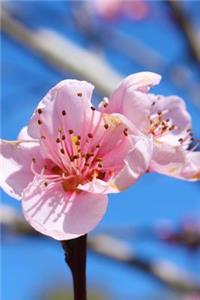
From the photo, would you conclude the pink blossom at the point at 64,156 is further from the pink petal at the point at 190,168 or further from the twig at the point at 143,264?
the twig at the point at 143,264

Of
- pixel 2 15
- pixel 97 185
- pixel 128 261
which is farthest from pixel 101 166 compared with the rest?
pixel 2 15

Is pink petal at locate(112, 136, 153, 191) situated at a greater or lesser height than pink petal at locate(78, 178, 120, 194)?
greater

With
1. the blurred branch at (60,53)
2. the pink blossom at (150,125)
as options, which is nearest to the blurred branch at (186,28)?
the blurred branch at (60,53)

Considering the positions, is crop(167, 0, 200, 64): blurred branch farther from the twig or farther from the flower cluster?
the flower cluster

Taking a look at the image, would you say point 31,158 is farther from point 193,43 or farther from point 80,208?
point 193,43

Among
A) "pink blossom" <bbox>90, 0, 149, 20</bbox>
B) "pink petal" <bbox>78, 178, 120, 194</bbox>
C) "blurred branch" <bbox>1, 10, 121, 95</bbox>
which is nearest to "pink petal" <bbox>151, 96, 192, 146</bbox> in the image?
"pink petal" <bbox>78, 178, 120, 194</bbox>

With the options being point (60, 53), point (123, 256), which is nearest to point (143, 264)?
Result: point (123, 256)

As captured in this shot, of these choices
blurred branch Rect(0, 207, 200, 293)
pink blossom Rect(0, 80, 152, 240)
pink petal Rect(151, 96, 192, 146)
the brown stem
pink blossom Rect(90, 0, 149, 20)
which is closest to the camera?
the brown stem
